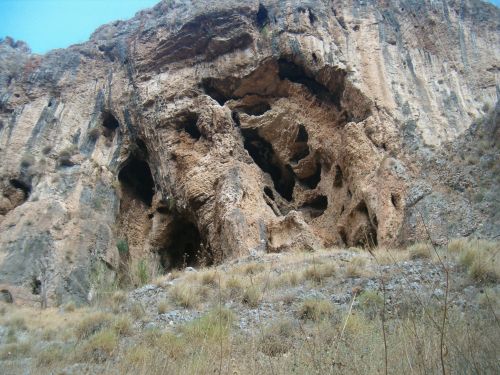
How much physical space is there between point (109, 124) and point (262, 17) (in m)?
7.66

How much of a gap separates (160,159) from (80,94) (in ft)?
20.2

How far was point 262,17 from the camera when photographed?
1881 centimetres

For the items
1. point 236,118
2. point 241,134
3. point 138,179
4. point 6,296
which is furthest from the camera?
point 138,179

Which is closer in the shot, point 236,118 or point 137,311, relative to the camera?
point 137,311

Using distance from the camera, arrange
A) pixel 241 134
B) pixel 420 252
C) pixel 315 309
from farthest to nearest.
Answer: pixel 241 134, pixel 420 252, pixel 315 309

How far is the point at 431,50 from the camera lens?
18094mm

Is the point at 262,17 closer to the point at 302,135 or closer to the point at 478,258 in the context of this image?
the point at 302,135

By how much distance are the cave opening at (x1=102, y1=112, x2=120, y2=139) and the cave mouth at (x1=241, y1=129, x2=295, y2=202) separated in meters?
5.95

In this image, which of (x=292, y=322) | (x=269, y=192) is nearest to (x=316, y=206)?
(x=269, y=192)

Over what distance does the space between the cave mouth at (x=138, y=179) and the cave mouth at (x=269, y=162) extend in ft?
15.4

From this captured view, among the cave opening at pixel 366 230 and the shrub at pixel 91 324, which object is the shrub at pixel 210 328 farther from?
the cave opening at pixel 366 230

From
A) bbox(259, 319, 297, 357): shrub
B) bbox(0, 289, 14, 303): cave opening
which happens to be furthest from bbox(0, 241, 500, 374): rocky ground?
bbox(0, 289, 14, 303): cave opening

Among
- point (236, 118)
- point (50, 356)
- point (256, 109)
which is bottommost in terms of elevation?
point (50, 356)

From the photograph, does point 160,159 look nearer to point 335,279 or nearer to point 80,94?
point 80,94
